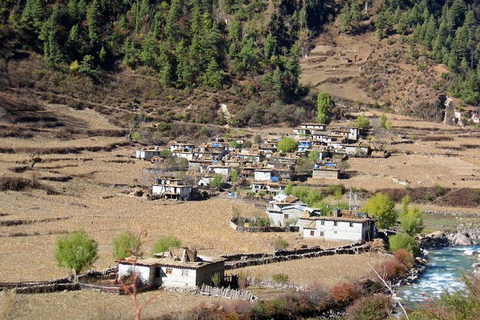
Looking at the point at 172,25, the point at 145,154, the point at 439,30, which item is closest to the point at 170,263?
the point at 145,154

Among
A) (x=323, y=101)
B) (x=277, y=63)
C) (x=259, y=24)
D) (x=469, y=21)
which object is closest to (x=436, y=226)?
(x=323, y=101)

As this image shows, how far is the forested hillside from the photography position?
94.6 metres

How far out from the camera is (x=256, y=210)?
55.0 metres

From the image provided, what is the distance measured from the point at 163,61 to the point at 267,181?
42.1 meters

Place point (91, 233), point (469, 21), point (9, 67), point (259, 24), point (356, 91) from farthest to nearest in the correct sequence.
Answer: point (469, 21), point (259, 24), point (356, 91), point (9, 67), point (91, 233)

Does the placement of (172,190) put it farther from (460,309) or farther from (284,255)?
(460,309)

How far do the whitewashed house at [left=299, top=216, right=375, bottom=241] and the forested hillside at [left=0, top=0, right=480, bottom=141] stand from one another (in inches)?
1811

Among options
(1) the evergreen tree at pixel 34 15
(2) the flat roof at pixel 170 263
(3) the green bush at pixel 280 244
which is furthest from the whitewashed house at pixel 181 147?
(2) the flat roof at pixel 170 263

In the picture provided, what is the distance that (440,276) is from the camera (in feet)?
125

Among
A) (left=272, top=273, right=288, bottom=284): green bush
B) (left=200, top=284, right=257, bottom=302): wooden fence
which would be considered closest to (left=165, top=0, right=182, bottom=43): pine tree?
(left=272, top=273, right=288, bottom=284): green bush

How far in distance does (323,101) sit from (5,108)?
43.9 metres

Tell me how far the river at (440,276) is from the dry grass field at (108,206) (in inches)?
111

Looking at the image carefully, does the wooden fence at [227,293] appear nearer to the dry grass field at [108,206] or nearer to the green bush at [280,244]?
the dry grass field at [108,206]

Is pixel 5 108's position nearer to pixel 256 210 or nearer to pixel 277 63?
pixel 256 210
